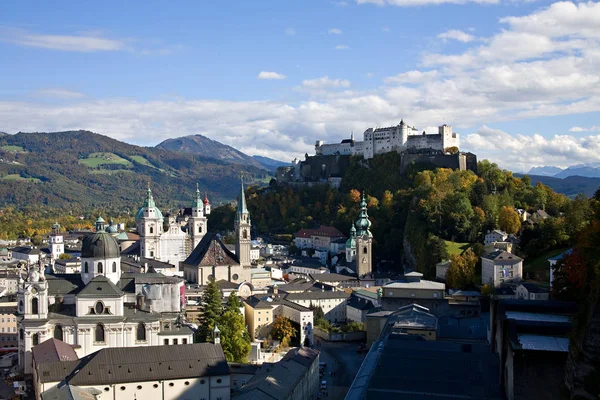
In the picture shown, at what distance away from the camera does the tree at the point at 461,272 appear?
64.5 metres

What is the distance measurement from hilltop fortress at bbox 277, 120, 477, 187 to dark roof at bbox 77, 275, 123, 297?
59127 mm

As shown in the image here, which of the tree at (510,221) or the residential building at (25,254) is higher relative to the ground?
the tree at (510,221)

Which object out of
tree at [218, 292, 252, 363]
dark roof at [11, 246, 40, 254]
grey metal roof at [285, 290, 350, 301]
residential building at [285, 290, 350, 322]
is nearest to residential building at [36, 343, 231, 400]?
tree at [218, 292, 252, 363]

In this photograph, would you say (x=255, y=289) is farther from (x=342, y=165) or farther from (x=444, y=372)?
(x=342, y=165)

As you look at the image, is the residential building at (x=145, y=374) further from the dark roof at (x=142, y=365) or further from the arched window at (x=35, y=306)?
the arched window at (x=35, y=306)

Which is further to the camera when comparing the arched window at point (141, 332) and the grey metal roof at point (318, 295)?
the grey metal roof at point (318, 295)

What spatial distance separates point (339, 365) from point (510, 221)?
31.8 metres

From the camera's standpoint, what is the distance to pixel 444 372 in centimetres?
3206

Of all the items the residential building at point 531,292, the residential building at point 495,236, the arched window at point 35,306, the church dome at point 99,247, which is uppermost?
the church dome at point 99,247

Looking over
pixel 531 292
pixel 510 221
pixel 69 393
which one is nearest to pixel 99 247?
pixel 69 393

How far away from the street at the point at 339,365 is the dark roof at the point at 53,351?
14.3m

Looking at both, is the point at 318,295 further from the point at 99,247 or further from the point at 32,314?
the point at 32,314

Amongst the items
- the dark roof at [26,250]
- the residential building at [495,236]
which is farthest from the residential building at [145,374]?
the dark roof at [26,250]

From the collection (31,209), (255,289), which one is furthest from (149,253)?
(31,209)
